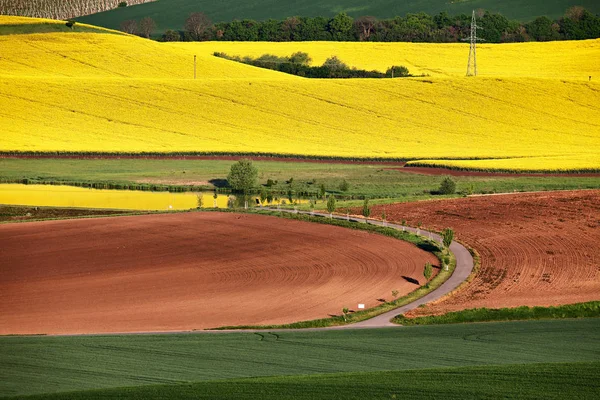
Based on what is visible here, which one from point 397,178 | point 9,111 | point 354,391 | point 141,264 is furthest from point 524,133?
point 354,391

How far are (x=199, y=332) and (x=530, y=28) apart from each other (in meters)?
137

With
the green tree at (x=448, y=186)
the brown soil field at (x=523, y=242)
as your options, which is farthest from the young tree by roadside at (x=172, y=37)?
the brown soil field at (x=523, y=242)

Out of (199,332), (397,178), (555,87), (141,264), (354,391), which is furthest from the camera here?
(555,87)

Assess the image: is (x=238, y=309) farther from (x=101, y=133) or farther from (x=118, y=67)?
(x=118, y=67)

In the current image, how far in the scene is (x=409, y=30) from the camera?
151 m

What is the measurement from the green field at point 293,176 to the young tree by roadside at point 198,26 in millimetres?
85533

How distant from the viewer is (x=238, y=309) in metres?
29.5

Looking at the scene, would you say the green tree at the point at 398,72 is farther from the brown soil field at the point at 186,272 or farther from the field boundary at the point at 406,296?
the brown soil field at the point at 186,272

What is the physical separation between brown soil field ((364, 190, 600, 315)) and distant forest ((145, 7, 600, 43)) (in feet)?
327

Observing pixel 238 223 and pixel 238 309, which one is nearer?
pixel 238 309

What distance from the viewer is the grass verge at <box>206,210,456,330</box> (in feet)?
90.9

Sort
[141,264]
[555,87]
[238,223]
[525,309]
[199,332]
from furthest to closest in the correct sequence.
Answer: [555,87]
[238,223]
[141,264]
[525,309]
[199,332]

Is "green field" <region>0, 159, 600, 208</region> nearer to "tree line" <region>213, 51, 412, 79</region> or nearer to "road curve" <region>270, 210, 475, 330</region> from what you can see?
"road curve" <region>270, 210, 475, 330</region>

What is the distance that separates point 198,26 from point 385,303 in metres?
135
